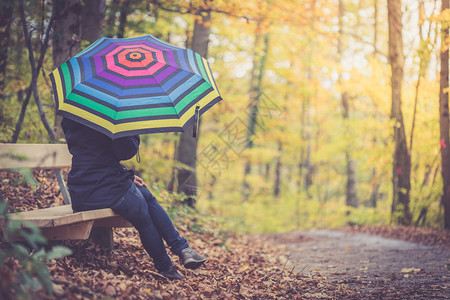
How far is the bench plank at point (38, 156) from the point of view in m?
2.94

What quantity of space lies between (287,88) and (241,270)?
14.6m

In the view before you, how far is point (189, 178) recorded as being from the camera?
7.39 m

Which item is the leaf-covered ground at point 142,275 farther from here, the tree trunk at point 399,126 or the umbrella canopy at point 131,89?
the tree trunk at point 399,126

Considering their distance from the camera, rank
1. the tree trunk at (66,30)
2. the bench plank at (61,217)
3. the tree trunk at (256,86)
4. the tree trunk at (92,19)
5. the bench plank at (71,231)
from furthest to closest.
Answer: the tree trunk at (256,86)
the tree trunk at (92,19)
the tree trunk at (66,30)
the bench plank at (71,231)
the bench plank at (61,217)

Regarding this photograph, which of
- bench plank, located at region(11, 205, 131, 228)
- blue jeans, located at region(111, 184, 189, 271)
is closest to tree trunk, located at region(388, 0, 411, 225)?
blue jeans, located at region(111, 184, 189, 271)

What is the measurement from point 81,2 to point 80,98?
9.91ft

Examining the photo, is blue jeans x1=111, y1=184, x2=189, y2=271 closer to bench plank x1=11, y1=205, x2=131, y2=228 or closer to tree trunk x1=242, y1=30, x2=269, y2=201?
bench plank x1=11, y1=205, x2=131, y2=228

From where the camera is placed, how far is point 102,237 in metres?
3.74

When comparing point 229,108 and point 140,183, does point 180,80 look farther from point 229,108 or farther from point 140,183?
point 229,108

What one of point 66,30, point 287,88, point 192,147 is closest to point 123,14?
point 66,30

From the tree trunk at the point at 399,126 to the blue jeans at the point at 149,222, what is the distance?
6.56m

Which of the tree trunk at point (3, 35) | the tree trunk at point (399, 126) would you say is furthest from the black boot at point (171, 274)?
the tree trunk at point (399, 126)

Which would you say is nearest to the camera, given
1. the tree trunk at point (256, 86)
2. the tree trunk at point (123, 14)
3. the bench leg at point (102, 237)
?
the bench leg at point (102, 237)

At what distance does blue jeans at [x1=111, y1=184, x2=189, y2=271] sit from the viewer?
3.06m
